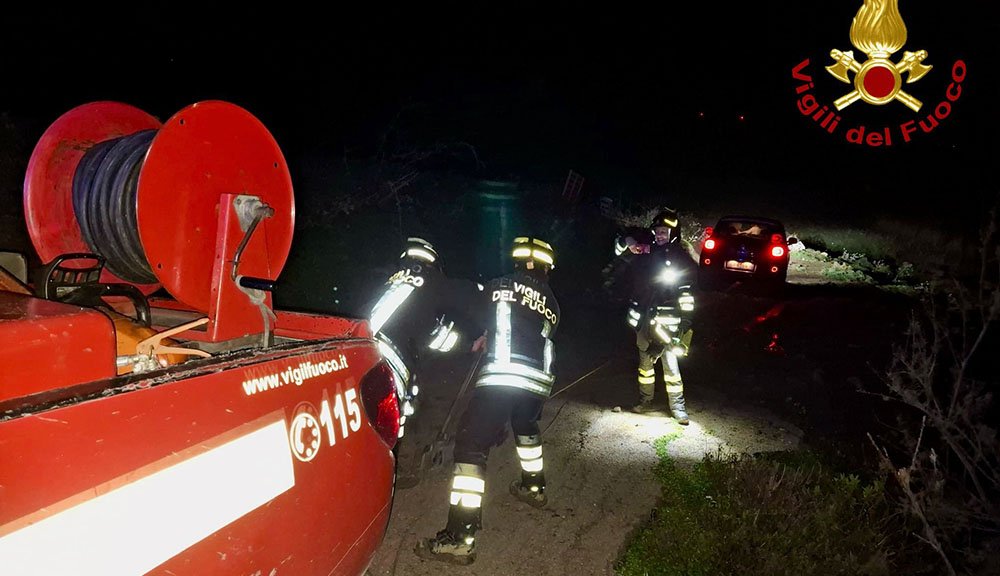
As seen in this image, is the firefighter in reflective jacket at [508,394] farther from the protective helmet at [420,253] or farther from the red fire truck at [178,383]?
the red fire truck at [178,383]

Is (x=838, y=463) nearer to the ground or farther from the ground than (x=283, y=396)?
nearer to the ground

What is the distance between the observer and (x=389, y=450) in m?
2.33

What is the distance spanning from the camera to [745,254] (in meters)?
13.1

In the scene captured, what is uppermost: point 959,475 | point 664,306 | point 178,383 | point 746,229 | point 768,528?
point 178,383

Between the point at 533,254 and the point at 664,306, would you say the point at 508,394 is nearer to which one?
the point at 533,254

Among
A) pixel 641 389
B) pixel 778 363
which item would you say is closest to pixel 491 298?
pixel 641 389

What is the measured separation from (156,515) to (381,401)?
1.03 metres

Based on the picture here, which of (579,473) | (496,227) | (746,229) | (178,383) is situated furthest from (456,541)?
(496,227)

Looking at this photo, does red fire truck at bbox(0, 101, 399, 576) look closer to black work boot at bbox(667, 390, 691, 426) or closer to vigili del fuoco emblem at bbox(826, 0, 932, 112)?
black work boot at bbox(667, 390, 691, 426)

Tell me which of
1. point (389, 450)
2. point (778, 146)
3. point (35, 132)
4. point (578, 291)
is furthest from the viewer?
point (778, 146)

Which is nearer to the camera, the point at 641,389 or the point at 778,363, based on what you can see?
the point at 641,389

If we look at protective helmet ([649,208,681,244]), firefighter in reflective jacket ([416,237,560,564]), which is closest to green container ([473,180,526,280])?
protective helmet ([649,208,681,244])

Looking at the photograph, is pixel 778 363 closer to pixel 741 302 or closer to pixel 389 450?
pixel 741 302

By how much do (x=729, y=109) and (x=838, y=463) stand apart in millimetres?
48221
